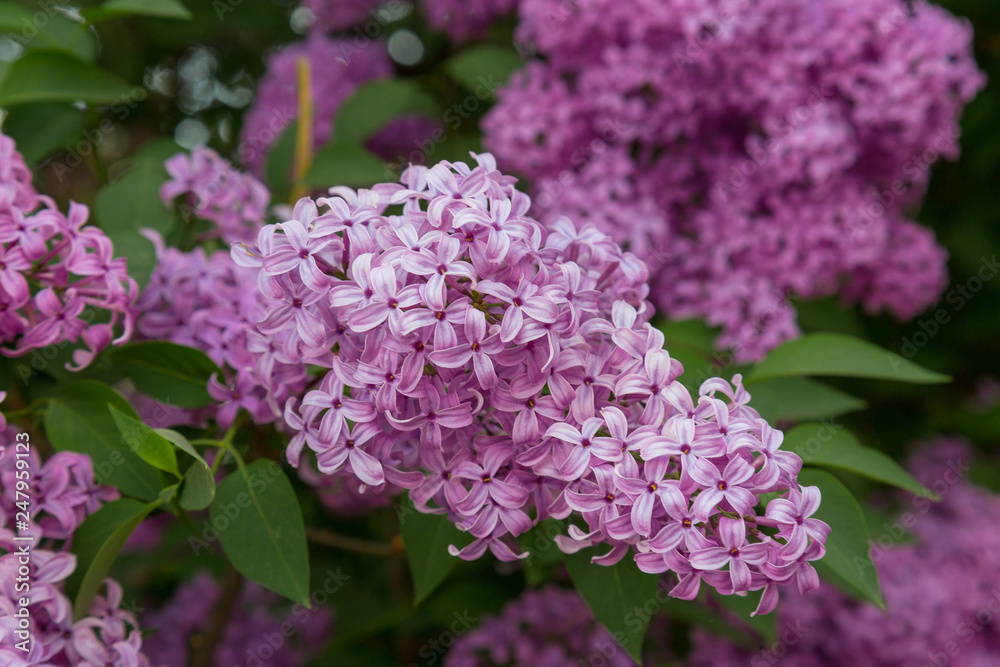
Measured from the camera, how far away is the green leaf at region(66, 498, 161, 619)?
3.22 ft

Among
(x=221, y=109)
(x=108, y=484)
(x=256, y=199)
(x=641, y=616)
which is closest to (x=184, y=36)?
(x=221, y=109)

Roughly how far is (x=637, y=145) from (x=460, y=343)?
102 cm

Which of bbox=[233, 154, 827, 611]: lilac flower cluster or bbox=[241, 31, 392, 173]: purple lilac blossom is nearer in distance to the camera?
bbox=[233, 154, 827, 611]: lilac flower cluster

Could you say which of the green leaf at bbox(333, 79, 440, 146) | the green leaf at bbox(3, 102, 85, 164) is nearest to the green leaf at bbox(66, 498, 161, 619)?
the green leaf at bbox(3, 102, 85, 164)

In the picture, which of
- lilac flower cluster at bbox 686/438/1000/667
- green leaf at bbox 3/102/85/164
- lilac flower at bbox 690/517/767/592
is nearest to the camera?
lilac flower at bbox 690/517/767/592

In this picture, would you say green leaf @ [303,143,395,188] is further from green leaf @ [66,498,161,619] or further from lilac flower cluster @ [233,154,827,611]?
green leaf @ [66,498,161,619]

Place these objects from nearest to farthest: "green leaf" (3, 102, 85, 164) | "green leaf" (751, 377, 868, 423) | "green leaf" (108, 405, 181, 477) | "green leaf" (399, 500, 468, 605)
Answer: "green leaf" (108, 405, 181, 477) → "green leaf" (399, 500, 468, 605) → "green leaf" (751, 377, 868, 423) → "green leaf" (3, 102, 85, 164)

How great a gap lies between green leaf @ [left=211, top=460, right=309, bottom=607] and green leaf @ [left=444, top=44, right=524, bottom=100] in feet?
3.60

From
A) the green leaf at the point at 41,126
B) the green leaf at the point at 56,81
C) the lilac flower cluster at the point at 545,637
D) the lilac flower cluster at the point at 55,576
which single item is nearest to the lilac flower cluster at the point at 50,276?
the lilac flower cluster at the point at 55,576

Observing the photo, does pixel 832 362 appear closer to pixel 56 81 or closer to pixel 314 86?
pixel 56 81

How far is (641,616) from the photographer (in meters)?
0.94

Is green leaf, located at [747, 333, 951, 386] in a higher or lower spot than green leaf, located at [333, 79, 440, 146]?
higher

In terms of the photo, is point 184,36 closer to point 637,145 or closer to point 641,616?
point 637,145

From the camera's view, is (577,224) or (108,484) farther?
(577,224)
